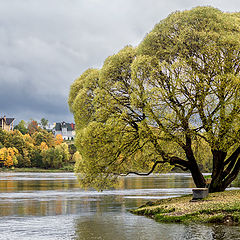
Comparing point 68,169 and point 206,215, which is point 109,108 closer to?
point 206,215

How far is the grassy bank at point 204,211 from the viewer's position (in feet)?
78.4

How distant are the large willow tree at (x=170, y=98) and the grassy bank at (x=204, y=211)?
149 inches

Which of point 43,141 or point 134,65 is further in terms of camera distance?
point 43,141

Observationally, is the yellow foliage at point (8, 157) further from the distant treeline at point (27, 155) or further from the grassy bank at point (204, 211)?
the grassy bank at point (204, 211)

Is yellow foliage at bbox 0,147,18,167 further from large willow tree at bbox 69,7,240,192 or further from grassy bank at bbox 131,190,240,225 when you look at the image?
grassy bank at bbox 131,190,240,225

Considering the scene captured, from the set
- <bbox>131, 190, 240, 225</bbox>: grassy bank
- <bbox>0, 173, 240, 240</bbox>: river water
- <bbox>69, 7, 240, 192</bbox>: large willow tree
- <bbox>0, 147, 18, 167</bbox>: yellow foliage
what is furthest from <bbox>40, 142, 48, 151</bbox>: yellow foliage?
<bbox>131, 190, 240, 225</bbox>: grassy bank

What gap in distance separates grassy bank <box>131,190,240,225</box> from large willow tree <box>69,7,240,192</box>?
377 centimetres

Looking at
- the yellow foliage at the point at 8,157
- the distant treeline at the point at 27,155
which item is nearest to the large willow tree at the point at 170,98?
the yellow foliage at the point at 8,157

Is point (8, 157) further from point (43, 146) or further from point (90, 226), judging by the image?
A: point (90, 226)

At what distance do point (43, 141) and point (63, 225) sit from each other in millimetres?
164996

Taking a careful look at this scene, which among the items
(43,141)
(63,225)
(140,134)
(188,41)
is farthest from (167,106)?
(43,141)

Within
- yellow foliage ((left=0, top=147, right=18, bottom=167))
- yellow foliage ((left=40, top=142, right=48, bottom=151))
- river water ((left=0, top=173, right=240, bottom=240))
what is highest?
yellow foliage ((left=40, top=142, right=48, bottom=151))

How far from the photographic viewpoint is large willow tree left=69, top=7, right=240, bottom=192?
3016cm

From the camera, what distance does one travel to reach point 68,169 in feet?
506
